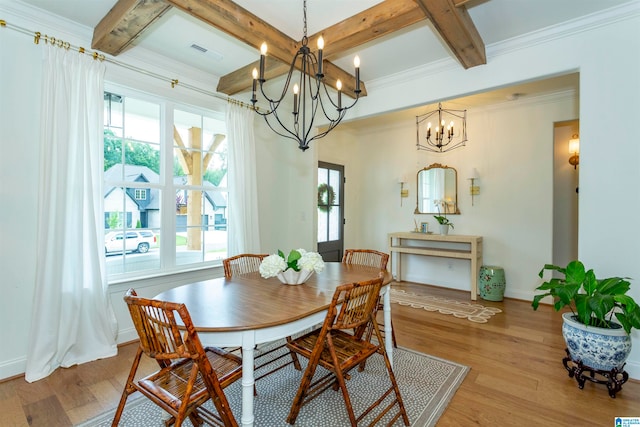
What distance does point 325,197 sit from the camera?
537 cm

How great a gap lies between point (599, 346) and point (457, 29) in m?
2.45

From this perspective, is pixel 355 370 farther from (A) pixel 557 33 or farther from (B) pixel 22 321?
(A) pixel 557 33

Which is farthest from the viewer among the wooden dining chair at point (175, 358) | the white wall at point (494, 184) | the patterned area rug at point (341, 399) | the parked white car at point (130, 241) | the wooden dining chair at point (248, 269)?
the white wall at point (494, 184)

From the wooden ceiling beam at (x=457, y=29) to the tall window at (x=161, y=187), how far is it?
2.58 m

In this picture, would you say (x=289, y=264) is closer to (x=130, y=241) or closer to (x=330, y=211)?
(x=130, y=241)

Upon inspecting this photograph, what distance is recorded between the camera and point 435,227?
16.6 ft

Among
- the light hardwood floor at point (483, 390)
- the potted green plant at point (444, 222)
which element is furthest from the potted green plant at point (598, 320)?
the potted green plant at point (444, 222)

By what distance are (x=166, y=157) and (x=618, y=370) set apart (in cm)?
417

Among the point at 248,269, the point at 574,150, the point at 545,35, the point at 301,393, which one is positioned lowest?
the point at 301,393

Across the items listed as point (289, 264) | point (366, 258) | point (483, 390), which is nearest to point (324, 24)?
point (289, 264)

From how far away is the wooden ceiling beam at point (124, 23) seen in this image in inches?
82.0

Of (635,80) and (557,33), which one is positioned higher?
(557,33)

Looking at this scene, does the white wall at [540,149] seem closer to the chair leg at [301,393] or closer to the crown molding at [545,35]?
the crown molding at [545,35]

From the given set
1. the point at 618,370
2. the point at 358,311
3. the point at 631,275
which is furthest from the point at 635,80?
the point at 358,311
